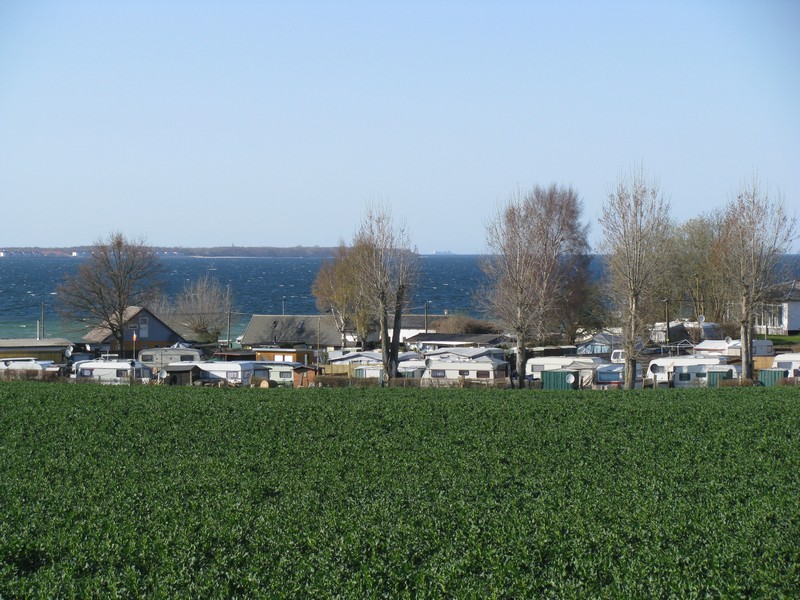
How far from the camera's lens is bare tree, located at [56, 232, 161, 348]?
210ft

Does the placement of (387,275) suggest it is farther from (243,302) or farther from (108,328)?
(243,302)

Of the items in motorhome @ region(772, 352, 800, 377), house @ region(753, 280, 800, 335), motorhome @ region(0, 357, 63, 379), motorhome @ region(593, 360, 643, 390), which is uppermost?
house @ region(753, 280, 800, 335)

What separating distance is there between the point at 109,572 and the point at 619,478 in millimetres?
12391

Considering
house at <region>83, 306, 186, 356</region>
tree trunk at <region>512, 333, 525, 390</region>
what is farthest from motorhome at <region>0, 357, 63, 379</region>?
tree trunk at <region>512, 333, 525, 390</region>

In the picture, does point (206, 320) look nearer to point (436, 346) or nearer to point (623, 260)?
point (436, 346)

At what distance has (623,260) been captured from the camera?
4425cm

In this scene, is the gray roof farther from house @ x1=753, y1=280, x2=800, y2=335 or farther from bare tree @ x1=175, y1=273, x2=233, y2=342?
house @ x1=753, y1=280, x2=800, y2=335

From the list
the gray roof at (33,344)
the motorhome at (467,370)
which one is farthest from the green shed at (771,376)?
the gray roof at (33,344)

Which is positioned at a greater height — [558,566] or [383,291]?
[383,291]

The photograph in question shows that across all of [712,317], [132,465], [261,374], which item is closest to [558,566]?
[132,465]

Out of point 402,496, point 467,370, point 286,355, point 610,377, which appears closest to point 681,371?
point 610,377

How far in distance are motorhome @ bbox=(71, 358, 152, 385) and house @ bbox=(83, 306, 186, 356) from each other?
17018mm

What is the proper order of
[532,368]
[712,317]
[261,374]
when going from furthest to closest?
1. [712,317]
2. [532,368]
3. [261,374]

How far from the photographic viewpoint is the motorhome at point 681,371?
1634 inches
